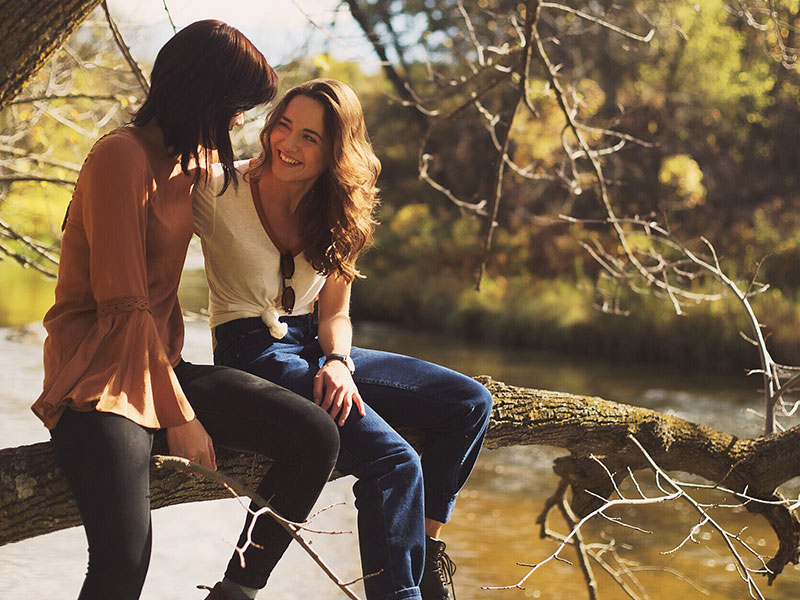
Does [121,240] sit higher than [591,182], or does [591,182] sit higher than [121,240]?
[121,240]

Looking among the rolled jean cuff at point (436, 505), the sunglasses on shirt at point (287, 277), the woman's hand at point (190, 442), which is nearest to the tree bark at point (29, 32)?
the sunglasses on shirt at point (287, 277)

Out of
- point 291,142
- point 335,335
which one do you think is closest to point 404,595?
point 335,335

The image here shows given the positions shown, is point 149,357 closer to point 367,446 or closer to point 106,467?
point 106,467

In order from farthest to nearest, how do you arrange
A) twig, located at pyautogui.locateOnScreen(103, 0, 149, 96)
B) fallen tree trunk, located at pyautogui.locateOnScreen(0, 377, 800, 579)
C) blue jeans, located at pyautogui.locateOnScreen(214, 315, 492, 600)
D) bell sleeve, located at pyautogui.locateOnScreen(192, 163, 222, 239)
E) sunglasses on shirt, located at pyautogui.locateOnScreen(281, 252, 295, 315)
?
fallen tree trunk, located at pyautogui.locateOnScreen(0, 377, 800, 579) < twig, located at pyautogui.locateOnScreen(103, 0, 149, 96) < sunglasses on shirt, located at pyautogui.locateOnScreen(281, 252, 295, 315) < bell sleeve, located at pyautogui.locateOnScreen(192, 163, 222, 239) < blue jeans, located at pyautogui.locateOnScreen(214, 315, 492, 600)

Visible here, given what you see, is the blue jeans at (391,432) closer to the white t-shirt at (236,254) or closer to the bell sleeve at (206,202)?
the white t-shirt at (236,254)

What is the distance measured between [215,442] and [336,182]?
714mm

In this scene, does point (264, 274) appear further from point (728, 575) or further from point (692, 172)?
point (692, 172)

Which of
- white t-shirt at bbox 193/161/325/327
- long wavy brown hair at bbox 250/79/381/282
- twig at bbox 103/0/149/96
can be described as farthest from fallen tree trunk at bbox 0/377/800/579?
twig at bbox 103/0/149/96

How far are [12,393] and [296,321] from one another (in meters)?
6.44

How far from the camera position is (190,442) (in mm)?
2035

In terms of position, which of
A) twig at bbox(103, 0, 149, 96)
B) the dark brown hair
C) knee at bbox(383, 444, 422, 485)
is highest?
twig at bbox(103, 0, 149, 96)

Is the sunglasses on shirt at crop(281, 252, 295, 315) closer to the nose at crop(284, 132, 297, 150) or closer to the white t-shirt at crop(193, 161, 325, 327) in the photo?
the white t-shirt at crop(193, 161, 325, 327)

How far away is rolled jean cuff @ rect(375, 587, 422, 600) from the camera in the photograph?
216cm

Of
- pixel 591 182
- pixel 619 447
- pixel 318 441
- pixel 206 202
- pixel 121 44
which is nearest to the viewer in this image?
pixel 318 441
